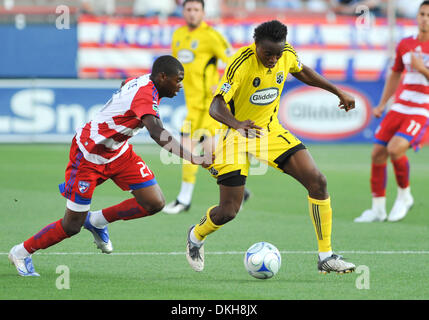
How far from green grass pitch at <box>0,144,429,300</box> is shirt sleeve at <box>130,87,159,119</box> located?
4.40ft

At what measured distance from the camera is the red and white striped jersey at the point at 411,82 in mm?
9902

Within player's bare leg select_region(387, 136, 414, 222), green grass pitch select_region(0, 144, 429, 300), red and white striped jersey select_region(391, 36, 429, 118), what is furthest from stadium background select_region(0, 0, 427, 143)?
A: red and white striped jersey select_region(391, 36, 429, 118)

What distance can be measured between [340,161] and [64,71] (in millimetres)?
8238

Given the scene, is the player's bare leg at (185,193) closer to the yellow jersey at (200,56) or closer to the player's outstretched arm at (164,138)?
the yellow jersey at (200,56)

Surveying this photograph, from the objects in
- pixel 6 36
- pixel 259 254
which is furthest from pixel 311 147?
pixel 259 254

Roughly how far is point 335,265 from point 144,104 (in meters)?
2.01

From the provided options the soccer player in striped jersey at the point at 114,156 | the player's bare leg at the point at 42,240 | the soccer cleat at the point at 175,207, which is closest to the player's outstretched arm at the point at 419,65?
the soccer cleat at the point at 175,207

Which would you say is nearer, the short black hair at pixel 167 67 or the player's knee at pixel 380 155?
the short black hair at pixel 167 67

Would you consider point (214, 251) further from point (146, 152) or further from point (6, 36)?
point (6, 36)

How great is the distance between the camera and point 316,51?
21.9 meters

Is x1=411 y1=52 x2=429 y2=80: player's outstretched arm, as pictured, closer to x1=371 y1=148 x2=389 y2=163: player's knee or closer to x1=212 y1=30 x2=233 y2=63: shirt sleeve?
x1=371 y1=148 x2=389 y2=163: player's knee

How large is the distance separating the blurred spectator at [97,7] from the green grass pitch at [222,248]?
863 centimetres

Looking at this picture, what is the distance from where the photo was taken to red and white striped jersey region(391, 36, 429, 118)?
32.5ft

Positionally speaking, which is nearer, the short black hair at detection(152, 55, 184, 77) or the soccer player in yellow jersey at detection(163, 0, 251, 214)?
the short black hair at detection(152, 55, 184, 77)
